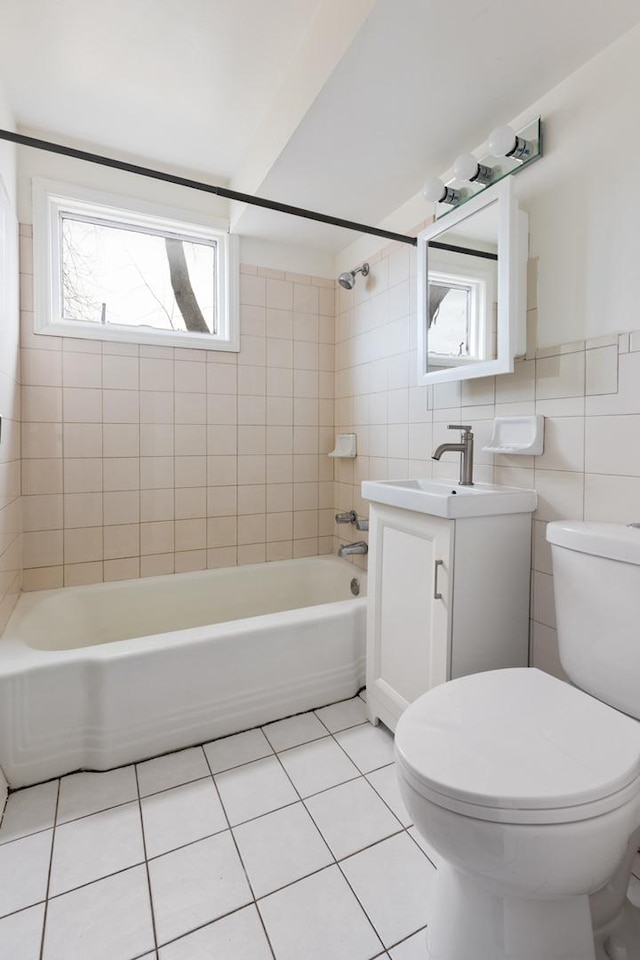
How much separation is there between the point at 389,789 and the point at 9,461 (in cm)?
183

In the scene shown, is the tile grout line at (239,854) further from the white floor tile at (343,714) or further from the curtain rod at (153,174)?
the curtain rod at (153,174)

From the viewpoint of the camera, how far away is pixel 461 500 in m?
1.30

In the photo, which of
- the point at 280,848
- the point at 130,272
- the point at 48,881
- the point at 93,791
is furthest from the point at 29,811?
Result: the point at 130,272

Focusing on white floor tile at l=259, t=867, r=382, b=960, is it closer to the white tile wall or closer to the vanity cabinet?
the vanity cabinet

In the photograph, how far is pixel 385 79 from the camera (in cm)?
136

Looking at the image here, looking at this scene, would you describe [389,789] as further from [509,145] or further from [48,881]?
[509,145]

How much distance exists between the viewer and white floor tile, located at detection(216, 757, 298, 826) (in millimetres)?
1301

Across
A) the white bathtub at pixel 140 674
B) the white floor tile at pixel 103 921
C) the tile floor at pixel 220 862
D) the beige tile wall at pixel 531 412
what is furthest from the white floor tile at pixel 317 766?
the beige tile wall at pixel 531 412

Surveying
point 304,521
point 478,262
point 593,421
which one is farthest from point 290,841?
point 478,262

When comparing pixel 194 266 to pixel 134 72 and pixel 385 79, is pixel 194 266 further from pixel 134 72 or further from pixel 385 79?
pixel 385 79

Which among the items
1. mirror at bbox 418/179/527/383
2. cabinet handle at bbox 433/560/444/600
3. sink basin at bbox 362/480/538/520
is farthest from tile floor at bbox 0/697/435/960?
mirror at bbox 418/179/527/383

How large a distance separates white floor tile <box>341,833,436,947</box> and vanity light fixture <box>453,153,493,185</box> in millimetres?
2044

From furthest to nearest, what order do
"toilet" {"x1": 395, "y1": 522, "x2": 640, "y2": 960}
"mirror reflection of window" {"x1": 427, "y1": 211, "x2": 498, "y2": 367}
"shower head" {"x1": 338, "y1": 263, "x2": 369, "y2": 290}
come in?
"shower head" {"x1": 338, "y1": 263, "x2": 369, "y2": 290} → "mirror reflection of window" {"x1": 427, "y1": 211, "x2": 498, "y2": 367} → "toilet" {"x1": 395, "y1": 522, "x2": 640, "y2": 960}

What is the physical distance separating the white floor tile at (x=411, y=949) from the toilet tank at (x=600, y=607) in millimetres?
665
